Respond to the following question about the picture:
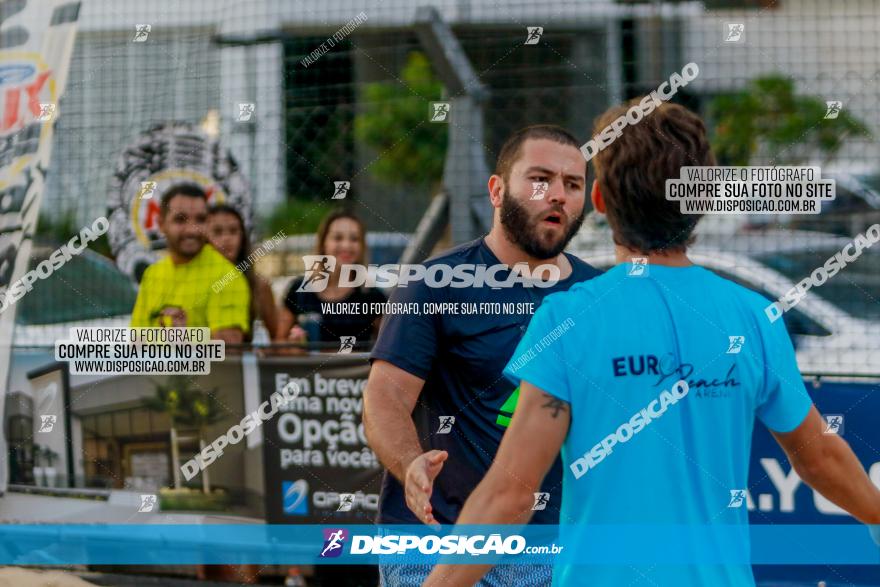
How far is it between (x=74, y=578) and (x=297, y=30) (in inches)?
105

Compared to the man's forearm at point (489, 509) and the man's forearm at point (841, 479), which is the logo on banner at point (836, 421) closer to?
the man's forearm at point (841, 479)

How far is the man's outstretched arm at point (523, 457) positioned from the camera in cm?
235

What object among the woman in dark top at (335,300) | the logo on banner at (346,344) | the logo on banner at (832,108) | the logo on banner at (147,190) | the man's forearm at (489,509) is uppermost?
the logo on banner at (832,108)

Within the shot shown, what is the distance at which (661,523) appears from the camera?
238 cm

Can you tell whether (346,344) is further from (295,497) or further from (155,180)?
(155,180)

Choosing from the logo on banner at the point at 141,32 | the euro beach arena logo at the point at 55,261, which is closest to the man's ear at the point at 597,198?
the euro beach arena logo at the point at 55,261

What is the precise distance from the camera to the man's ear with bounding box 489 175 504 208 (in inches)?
145

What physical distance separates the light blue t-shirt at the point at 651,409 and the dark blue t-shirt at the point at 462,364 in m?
1.02

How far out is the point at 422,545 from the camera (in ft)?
11.5

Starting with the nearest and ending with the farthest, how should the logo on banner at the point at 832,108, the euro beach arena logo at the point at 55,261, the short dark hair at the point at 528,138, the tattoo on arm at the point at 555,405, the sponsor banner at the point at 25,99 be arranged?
Result: the tattoo on arm at the point at 555,405 < the short dark hair at the point at 528,138 < the logo on banner at the point at 832,108 < the sponsor banner at the point at 25,99 < the euro beach arena logo at the point at 55,261

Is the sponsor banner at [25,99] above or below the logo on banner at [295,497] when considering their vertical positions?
above

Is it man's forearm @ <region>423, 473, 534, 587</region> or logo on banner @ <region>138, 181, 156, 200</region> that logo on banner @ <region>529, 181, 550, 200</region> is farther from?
logo on banner @ <region>138, 181, 156, 200</region>

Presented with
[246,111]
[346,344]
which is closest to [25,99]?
[246,111]

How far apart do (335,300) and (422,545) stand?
1.72 meters
